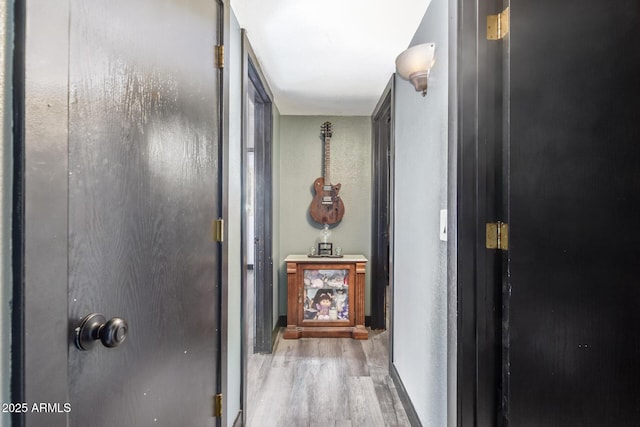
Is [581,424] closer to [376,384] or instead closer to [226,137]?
[376,384]

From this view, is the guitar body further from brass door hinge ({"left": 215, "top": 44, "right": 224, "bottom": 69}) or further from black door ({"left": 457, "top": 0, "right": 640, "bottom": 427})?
black door ({"left": 457, "top": 0, "right": 640, "bottom": 427})

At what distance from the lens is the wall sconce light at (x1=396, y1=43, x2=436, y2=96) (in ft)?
5.42

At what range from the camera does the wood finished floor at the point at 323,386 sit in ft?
6.77

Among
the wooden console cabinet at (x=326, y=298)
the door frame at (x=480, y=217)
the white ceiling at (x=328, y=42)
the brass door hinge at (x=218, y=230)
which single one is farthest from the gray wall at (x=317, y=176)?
the door frame at (x=480, y=217)

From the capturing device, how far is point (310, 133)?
12.5ft

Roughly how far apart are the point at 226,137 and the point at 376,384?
1987 millimetres

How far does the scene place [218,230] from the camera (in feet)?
4.78

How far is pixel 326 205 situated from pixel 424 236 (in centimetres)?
196

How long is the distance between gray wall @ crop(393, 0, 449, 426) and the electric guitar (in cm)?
129

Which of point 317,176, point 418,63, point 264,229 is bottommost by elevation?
point 264,229

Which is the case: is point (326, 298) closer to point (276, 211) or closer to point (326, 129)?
point (276, 211)

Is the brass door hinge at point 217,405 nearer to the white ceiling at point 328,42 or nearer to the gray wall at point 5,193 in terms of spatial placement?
the gray wall at point 5,193

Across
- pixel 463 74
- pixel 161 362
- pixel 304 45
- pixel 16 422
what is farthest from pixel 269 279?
pixel 16 422

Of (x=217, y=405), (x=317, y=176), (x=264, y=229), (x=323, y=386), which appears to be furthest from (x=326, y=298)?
(x=217, y=405)
